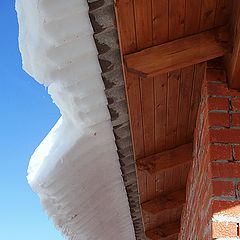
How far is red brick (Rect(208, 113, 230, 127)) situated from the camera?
78.8 inches

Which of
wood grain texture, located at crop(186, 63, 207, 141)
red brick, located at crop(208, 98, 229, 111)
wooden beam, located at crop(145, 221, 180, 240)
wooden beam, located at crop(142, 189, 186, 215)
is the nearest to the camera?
red brick, located at crop(208, 98, 229, 111)

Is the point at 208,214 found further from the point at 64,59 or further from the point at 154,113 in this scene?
the point at 64,59

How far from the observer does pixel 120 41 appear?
188cm

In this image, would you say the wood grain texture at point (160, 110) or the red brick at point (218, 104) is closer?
the red brick at point (218, 104)

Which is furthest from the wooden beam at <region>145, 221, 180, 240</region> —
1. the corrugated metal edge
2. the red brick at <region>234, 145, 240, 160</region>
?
the red brick at <region>234, 145, 240, 160</region>

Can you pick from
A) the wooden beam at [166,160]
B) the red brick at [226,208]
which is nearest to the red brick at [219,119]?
the red brick at [226,208]

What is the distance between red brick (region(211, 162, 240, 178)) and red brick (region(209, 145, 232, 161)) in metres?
0.03

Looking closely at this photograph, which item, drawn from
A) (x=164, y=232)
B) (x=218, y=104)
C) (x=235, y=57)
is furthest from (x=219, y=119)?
(x=164, y=232)

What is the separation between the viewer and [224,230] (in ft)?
5.84

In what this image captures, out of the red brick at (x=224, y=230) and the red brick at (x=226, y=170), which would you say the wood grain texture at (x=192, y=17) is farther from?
the red brick at (x=224, y=230)

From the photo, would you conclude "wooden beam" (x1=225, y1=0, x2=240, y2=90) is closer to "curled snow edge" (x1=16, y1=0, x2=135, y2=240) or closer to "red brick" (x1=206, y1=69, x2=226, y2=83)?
"red brick" (x1=206, y1=69, x2=226, y2=83)

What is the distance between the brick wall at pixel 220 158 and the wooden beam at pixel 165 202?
175cm

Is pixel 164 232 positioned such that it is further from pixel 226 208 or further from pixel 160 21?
pixel 160 21

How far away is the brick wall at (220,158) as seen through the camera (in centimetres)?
181
